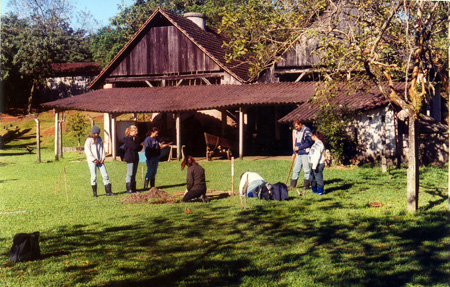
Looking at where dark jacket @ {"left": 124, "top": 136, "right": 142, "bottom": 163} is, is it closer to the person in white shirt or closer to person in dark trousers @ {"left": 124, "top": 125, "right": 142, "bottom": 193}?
person in dark trousers @ {"left": 124, "top": 125, "right": 142, "bottom": 193}

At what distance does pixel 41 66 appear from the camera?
47.2 metres

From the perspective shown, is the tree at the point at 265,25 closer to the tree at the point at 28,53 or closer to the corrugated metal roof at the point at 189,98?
the corrugated metal roof at the point at 189,98

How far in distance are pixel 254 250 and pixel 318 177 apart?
499 centimetres

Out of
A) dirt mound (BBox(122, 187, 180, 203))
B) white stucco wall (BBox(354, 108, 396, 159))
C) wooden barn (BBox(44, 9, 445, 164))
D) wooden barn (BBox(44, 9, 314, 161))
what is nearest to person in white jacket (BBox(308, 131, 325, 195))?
dirt mound (BBox(122, 187, 180, 203))

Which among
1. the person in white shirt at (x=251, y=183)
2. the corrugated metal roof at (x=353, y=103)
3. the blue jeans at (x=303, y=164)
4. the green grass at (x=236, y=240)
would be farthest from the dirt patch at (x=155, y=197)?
the corrugated metal roof at (x=353, y=103)

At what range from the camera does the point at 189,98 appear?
2509 centimetres

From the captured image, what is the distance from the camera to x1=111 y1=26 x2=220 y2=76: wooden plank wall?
27.3 meters

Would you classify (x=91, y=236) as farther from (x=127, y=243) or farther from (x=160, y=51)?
(x=160, y=51)

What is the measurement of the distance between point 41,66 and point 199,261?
144ft

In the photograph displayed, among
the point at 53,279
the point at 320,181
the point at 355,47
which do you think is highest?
the point at 355,47

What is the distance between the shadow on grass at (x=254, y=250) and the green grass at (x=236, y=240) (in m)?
0.02

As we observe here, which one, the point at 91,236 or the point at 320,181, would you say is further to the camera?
the point at 320,181

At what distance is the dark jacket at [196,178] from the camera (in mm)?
11984

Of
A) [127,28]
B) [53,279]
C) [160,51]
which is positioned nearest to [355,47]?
[53,279]
